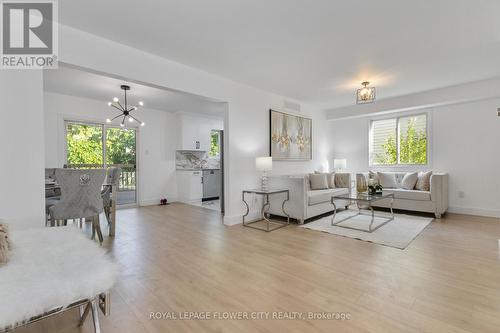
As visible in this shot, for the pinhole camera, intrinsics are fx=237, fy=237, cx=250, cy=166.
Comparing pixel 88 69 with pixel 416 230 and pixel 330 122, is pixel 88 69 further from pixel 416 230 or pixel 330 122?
pixel 330 122

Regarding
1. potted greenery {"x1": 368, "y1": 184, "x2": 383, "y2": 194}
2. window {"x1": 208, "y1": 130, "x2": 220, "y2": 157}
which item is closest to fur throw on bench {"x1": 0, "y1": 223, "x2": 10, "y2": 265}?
potted greenery {"x1": 368, "y1": 184, "x2": 383, "y2": 194}

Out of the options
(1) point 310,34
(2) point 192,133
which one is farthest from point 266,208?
(2) point 192,133

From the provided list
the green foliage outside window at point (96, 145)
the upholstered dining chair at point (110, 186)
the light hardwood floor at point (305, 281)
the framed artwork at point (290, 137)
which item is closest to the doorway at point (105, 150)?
the green foliage outside window at point (96, 145)

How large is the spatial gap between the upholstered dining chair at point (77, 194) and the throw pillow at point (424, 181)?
5.56 m

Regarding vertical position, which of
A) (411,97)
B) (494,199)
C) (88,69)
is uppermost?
(411,97)

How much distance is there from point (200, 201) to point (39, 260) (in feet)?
17.8

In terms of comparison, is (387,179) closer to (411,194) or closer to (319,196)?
(411,194)

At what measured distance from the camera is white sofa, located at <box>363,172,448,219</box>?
436cm

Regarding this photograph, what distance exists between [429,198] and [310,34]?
3.85 meters

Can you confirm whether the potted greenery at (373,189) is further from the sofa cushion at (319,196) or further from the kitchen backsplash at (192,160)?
the kitchen backsplash at (192,160)

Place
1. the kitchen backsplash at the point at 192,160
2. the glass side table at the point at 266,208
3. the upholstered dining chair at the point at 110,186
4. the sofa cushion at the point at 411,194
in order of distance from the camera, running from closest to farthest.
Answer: the upholstered dining chair at the point at 110,186 → the glass side table at the point at 266,208 → the sofa cushion at the point at 411,194 → the kitchen backsplash at the point at 192,160

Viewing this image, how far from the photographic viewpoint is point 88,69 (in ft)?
8.43

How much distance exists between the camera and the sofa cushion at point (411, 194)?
446cm

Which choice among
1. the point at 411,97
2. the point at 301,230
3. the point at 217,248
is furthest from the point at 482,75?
the point at 217,248
